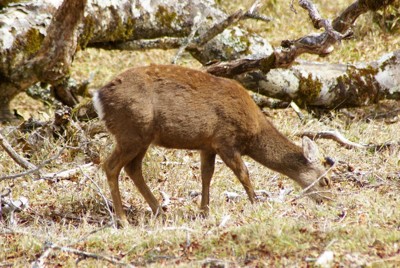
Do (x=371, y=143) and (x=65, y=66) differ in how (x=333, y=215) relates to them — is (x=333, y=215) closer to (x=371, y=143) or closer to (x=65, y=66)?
(x=371, y=143)

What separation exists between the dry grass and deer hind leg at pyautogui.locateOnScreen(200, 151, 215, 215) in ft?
0.35

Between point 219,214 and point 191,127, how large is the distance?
3.06 feet

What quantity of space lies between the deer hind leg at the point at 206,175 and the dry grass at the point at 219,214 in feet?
0.35

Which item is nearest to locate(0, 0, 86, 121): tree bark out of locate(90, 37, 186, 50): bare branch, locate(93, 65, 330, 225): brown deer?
locate(90, 37, 186, 50): bare branch

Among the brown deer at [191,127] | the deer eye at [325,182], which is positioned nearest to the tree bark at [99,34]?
the brown deer at [191,127]

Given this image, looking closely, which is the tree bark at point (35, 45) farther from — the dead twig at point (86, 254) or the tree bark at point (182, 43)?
the dead twig at point (86, 254)

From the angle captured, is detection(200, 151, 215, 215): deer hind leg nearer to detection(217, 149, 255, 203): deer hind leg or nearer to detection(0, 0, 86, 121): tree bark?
detection(217, 149, 255, 203): deer hind leg

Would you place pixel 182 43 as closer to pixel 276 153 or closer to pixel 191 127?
pixel 276 153

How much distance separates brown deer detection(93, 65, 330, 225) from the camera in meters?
6.98

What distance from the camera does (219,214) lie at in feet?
22.2

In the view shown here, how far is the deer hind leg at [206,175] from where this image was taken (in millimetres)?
7461

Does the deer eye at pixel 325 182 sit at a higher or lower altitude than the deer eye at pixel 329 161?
lower

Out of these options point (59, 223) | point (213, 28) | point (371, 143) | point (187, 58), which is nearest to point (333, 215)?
point (59, 223)

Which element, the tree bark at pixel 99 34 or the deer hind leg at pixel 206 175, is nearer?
the deer hind leg at pixel 206 175
